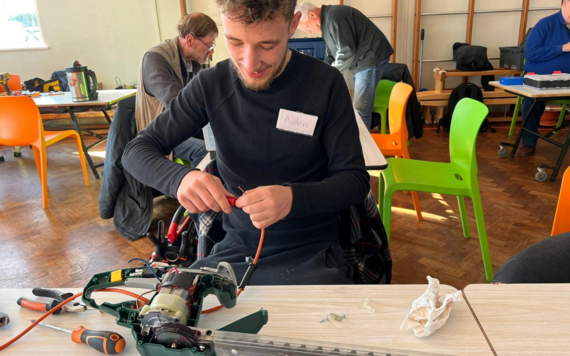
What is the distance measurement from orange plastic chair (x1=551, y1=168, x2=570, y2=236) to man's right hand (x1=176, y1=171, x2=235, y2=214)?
100 cm

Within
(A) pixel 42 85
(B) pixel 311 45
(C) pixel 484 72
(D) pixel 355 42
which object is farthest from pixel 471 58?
(A) pixel 42 85

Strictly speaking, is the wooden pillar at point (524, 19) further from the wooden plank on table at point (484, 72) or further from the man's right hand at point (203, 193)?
the man's right hand at point (203, 193)

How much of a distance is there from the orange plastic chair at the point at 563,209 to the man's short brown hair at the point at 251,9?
0.96 meters

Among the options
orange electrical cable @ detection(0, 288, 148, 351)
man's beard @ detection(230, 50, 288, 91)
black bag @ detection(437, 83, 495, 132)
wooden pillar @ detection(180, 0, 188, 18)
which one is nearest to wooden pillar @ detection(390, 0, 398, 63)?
black bag @ detection(437, 83, 495, 132)

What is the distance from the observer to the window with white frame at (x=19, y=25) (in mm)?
5371

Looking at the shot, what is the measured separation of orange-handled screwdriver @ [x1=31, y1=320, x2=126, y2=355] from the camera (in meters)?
0.64

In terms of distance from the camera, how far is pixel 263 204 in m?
0.84

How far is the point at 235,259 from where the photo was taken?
109 centimetres

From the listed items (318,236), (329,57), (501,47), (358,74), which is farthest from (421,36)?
(318,236)

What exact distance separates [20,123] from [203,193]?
299 cm

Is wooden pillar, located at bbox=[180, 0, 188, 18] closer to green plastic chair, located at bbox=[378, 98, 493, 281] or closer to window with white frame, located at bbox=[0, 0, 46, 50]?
window with white frame, located at bbox=[0, 0, 46, 50]

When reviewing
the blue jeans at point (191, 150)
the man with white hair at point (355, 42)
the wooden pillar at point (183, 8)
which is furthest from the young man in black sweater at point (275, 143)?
the wooden pillar at point (183, 8)

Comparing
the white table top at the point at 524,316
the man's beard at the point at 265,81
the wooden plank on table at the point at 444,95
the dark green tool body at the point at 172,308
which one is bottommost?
the wooden plank on table at the point at 444,95

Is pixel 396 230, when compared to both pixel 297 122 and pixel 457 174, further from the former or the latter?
pixel 297 122
